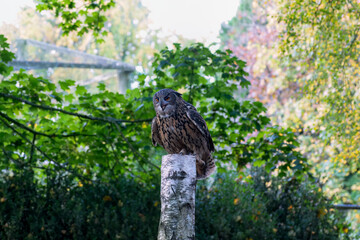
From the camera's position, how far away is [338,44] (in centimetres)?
645

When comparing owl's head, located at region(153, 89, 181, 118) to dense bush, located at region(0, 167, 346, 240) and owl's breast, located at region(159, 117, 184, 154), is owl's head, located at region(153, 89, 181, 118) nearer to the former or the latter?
owl's breast, located at region(159, 117, 184, 154)

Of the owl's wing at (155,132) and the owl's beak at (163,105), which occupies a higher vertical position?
the owl's beak at (163,105)

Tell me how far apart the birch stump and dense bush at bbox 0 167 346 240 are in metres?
2.63

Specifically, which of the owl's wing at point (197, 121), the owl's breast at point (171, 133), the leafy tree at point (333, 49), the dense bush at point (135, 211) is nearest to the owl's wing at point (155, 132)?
the owl's breast at point (171, 133)

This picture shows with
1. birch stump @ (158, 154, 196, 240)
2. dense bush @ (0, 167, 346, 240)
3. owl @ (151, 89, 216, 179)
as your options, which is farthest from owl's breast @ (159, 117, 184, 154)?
dense bush @ (0, 167, 346, 240)

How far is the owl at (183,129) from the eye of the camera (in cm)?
346

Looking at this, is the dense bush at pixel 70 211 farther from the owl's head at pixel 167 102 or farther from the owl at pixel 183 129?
the owl's head at pixel 167 102

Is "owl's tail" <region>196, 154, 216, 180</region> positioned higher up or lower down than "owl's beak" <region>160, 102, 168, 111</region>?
lower down

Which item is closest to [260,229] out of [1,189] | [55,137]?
[55,137]

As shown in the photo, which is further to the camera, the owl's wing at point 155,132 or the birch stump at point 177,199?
the owl's wing at point 155,132

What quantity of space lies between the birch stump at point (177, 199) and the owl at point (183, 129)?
32.1 inches

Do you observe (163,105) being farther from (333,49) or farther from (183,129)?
(333,49)

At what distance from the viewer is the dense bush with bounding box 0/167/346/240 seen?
16.6 feet

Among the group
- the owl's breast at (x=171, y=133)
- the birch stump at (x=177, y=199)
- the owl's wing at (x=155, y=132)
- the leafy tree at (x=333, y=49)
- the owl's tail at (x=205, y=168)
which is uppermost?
the leafy tree at (x=333, y=49)
